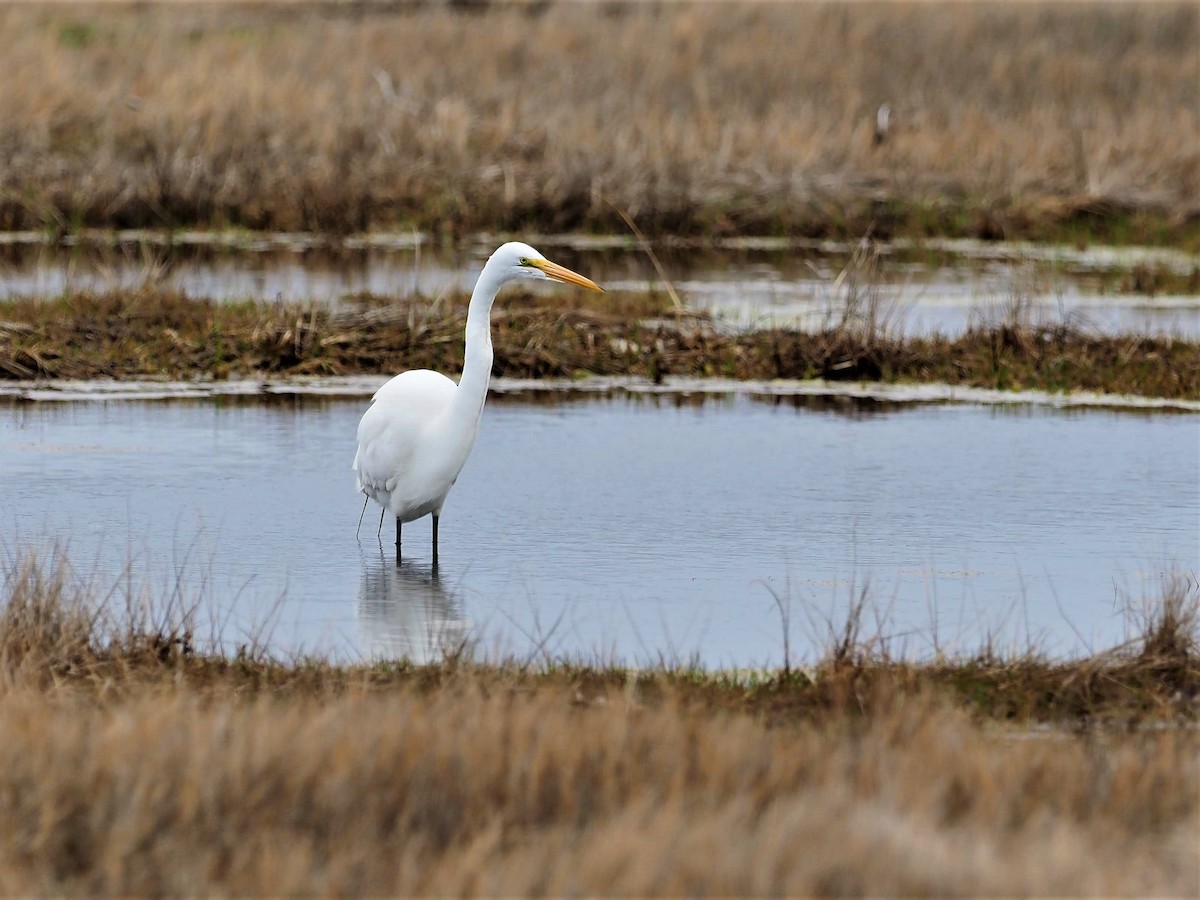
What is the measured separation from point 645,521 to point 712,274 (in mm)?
9258

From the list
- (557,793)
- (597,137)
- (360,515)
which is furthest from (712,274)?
(557,793)

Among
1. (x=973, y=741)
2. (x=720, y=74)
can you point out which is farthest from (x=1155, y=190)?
(x=973, y=741)

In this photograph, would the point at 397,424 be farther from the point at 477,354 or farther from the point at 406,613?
the point at 406,613

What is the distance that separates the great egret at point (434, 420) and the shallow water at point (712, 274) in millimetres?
4812

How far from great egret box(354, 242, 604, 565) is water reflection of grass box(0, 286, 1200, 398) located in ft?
13.4

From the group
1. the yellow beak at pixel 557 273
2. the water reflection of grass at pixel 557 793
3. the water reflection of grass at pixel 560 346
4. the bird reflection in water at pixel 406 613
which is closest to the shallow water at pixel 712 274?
the water reflection of grass at pixel 560 346

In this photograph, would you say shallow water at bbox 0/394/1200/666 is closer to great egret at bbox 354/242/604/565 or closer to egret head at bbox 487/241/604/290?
great egret at bbox 354/242/604/565

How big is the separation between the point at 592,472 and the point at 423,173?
37.2 feet

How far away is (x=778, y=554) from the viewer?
27.2ft

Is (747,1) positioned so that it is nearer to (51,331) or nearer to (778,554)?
(51,331)

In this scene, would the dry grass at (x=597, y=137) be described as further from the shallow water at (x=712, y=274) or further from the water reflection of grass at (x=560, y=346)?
the water reflection of grass at (x=560, y=346)

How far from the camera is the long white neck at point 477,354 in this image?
7.85m

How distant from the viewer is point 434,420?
26.5ft

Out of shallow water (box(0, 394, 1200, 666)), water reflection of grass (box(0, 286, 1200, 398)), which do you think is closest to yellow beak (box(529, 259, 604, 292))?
shallow water (box(0, 394, 1200, 666))
